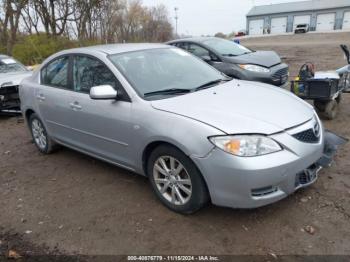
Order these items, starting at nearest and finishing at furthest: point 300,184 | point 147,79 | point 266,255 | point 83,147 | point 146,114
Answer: point 266,255
point 300,184
point 146,114
point 147,79
point 83,147

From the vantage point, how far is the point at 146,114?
11.3 ft

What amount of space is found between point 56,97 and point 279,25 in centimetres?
6369

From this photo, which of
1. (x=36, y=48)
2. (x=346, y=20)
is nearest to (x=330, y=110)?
(x=36, y=48)

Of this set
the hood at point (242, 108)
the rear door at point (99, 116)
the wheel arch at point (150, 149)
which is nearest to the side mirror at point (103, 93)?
the rear door at point (99, 116)

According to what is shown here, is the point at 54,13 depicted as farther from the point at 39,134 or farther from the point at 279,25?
the point at 279,25

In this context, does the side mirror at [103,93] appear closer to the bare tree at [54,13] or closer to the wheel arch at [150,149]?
the wheel arch at [150,149]

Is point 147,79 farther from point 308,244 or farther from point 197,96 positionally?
point 308,244

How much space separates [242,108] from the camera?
3312 millimetres

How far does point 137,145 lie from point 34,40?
17277 millimetres

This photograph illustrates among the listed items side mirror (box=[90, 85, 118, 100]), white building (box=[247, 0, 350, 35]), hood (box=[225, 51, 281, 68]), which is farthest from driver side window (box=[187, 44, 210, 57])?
white building (box=[247, 0, 350, 35])

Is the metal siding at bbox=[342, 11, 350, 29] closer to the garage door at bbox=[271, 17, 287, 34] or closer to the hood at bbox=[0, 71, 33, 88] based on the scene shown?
the garage door at bbox=[271, 17, 287, 34]

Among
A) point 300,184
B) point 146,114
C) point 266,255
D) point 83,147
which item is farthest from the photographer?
point 83,147

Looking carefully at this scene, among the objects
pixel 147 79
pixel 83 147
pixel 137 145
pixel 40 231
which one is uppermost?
pixel 147 79

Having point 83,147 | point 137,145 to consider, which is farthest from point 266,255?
point 83,147
